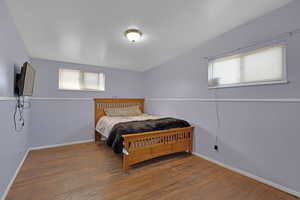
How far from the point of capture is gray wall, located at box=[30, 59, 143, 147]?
10.6ft

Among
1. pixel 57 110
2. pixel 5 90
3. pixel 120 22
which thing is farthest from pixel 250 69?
pixel 57 110

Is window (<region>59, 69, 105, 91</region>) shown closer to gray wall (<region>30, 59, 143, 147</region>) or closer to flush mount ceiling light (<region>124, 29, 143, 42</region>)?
gray wall (<region>30, 59, 143, 147</region>)

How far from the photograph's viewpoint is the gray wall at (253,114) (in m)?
1.73

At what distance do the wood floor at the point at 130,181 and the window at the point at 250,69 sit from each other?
151cm

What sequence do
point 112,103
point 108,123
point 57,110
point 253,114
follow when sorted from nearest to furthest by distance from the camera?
point 253,114
point 108,123
point 57,110
point 112,103

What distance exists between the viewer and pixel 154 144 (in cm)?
255

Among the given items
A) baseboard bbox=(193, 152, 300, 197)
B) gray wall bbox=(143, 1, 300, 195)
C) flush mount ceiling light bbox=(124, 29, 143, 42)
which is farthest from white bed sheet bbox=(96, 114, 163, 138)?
baseboard bbox=(193, 152, 300, 197)

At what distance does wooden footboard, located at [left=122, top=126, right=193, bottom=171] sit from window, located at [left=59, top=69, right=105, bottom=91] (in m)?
2.43

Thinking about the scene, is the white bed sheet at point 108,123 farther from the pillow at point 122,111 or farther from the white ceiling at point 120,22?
the white ceiling at point 120,22

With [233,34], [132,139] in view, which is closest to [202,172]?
[132,139]

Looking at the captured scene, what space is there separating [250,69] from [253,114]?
0.72 meters

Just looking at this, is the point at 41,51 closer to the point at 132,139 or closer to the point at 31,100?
the point at 31,100

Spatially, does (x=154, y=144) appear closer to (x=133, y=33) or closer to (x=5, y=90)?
(x=133, y=33)

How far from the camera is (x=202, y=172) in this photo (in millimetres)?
2236
